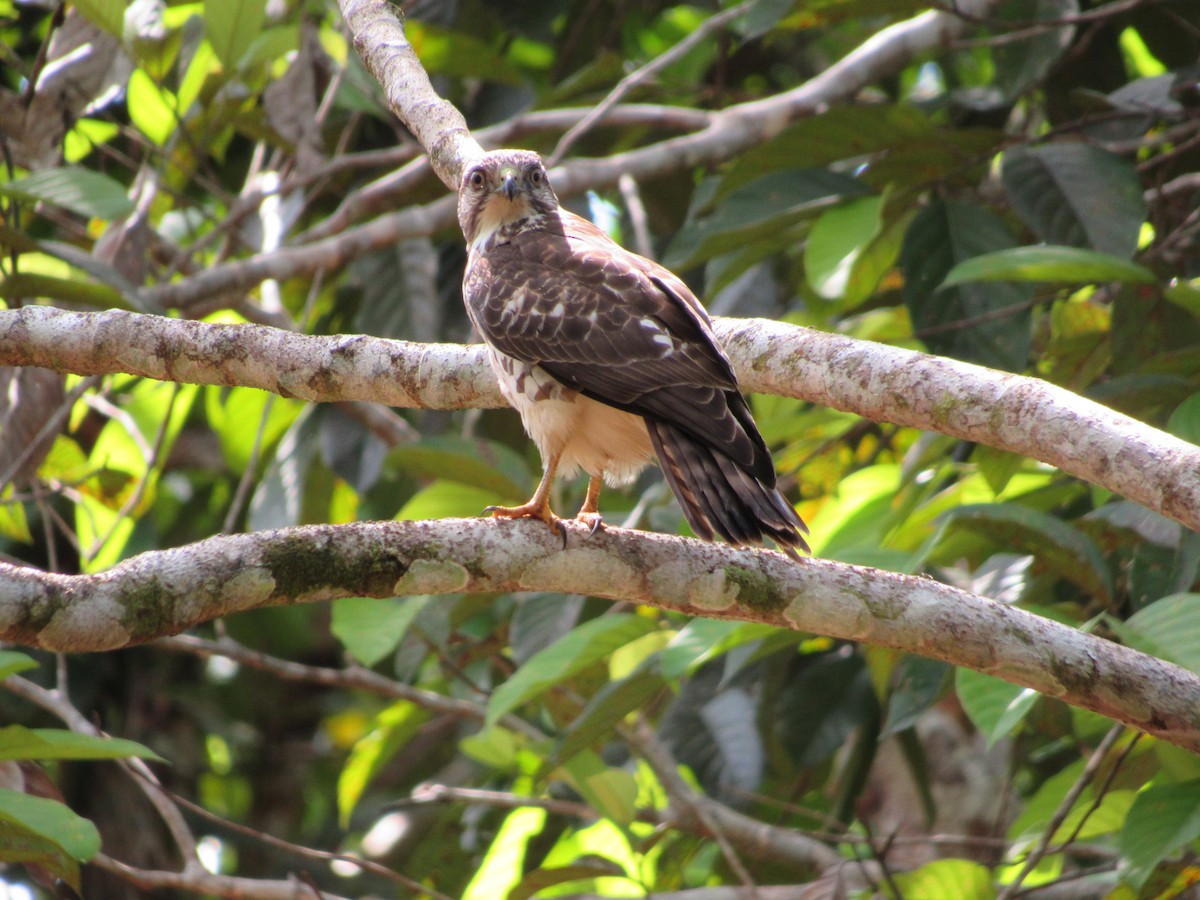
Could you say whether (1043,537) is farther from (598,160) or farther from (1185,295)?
(598,160)

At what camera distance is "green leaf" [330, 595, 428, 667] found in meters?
3.47

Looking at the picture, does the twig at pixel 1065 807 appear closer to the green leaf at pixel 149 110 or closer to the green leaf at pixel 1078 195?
the green leaf at pixel 1078 195

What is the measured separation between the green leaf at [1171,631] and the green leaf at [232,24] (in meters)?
3.11

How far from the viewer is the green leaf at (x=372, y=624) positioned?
347 centimetres

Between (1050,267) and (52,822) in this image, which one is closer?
(52,822)

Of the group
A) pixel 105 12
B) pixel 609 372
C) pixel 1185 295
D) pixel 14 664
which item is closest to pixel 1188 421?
pixel 1185 295

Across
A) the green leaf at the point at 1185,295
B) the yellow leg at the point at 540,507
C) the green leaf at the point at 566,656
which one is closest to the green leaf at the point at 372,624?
the green leaf at the point at 566,656

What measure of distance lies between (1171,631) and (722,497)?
3.18 ft

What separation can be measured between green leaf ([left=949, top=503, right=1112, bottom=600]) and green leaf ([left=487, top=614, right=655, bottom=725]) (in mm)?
893

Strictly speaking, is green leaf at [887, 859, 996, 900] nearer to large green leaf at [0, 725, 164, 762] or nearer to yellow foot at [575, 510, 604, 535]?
yellow foot at [575, 510, 604, 535]

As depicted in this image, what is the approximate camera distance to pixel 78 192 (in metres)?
3.54

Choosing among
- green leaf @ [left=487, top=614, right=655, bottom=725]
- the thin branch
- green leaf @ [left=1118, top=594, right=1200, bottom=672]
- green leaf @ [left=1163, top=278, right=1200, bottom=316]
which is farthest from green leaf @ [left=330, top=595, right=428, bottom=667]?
green leaf @ [left=1163, top=278, right=1200, bottom=316]

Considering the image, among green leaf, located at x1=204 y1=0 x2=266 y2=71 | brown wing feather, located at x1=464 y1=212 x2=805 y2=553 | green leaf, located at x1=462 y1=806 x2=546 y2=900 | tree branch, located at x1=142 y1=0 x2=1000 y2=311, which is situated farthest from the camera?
green leaf, located at x1=462 y1=806 x2=546 y2=900

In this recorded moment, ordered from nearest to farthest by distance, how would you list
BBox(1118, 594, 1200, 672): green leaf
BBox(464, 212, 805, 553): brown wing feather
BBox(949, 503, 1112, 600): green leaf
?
BBox(1118, 594, 1200, 672): green leaf → BBox(464, 212, 805, 553): brown wing feather → BBox(949, 503, 1112, 600): green leaf
